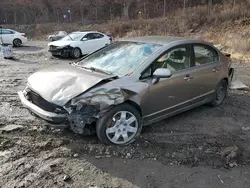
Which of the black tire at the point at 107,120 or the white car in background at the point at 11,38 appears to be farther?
the white car in background at the point at 11,38

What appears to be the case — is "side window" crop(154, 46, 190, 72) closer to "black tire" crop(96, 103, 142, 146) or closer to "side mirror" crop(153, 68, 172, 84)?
"side mirror" crop(153, 68, 172, 84)

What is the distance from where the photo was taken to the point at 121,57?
4227 millimetres

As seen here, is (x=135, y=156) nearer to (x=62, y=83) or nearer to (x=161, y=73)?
(x=161, y=73)

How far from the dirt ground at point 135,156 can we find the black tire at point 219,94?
0.62 m

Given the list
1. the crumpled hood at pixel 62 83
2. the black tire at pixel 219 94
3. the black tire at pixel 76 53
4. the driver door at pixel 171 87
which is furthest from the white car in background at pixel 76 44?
the driver door at pixel 171 87

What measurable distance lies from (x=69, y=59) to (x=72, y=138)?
968 cm

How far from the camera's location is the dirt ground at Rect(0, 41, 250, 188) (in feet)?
9.70

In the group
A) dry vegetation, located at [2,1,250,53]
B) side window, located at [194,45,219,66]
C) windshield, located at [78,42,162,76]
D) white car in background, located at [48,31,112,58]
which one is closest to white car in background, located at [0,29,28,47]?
white car in background, located at [48,31,112,58]

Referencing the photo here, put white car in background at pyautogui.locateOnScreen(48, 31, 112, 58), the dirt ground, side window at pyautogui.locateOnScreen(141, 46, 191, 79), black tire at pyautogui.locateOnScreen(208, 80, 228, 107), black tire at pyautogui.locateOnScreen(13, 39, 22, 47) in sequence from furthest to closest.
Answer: black tire at pyautogui.locateOnScreen(13, 39, 22, 47) < white car in background at pyautogui.locateOnScreen(48, 31, 112, 58) < black tire at pyautogui.locateOnScreen(208, 80, 228, 107) < side window at pyautogui.locateOnScreen(141, 46, 191, 79) < the dirt ground

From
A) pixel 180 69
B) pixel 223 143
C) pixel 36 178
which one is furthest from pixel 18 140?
pixel 223 143

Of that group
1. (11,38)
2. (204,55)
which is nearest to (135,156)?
(204,55)

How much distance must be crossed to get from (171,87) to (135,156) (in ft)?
4.32

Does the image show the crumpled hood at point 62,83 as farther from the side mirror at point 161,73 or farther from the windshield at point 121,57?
the side mirror at point 161,73

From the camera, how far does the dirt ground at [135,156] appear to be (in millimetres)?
2957
